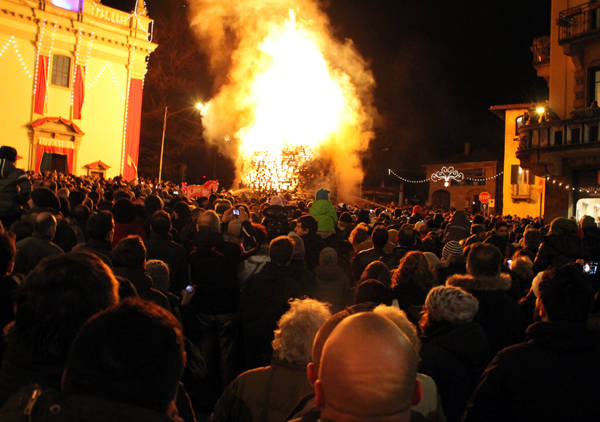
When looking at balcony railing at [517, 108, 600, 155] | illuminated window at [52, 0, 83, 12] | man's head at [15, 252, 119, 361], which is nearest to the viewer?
man's head at [15, 252, 119, 361]

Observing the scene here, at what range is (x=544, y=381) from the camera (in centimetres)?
289

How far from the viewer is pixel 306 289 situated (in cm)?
541

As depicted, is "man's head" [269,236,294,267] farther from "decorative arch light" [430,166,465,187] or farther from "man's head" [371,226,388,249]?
"decorative arch light" [430,166,465,187]

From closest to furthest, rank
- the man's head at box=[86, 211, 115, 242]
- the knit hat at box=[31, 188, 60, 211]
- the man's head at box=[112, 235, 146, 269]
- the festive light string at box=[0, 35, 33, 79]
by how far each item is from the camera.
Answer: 1. the man's head at box=[112, 235, 146, 269]
2. the man's head at box=[86, 211, 115, 242]
3. the knit hat at box=[31, 188, 60, 211]
4. the festive light string at box=[0, 35, 33, 79]

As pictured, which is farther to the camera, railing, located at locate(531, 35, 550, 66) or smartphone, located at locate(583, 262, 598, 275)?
railing, located at locate(531, 35, 550, 66)

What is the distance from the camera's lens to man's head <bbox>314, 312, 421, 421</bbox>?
1639mm

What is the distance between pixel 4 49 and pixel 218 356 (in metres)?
28.0

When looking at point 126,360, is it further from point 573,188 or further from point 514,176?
point 514,176

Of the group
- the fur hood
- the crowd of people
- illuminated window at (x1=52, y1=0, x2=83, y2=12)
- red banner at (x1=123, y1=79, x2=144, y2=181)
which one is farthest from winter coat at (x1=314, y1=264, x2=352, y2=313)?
illuminated window at (x1=52, y1=0, x2=83, y2=12)

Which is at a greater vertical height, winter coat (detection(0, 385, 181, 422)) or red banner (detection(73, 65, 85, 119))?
red banner (detection(73, 65, 85, 119))

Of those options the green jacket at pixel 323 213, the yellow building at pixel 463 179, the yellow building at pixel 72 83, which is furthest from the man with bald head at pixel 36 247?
the yellow building at pixel 463 179

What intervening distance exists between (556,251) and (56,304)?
19.0 ft

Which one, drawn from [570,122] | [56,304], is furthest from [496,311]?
[570,122]

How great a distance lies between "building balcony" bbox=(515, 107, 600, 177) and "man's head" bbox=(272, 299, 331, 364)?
64.4 feet
